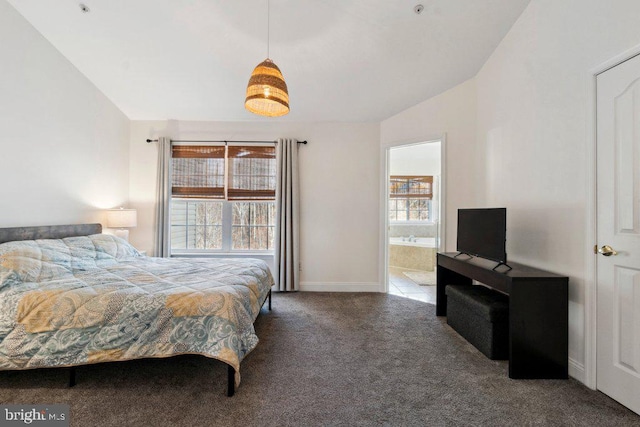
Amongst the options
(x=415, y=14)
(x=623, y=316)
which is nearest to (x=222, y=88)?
(x=415, y=14)

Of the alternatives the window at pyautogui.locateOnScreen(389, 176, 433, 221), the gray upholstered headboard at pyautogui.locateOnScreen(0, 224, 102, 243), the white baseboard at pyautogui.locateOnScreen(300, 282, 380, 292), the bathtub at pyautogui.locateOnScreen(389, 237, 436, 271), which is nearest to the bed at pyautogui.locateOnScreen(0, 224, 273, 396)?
the gray upholstered headboard at pyautogui.locateOnScreen(0, 224, 102, 243)

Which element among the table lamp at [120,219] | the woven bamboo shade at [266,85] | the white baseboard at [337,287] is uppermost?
the woven bamboo shade at [266,85]

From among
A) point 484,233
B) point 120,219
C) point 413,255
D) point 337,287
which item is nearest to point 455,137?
point 484,233

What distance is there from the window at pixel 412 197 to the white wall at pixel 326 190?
2.75m

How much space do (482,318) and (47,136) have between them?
14.9 ft

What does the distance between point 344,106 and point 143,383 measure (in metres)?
3.61

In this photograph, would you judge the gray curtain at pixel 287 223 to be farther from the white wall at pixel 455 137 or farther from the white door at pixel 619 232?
the white door at pixel 619 232

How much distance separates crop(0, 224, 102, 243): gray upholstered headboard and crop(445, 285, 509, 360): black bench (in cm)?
Answer: 411

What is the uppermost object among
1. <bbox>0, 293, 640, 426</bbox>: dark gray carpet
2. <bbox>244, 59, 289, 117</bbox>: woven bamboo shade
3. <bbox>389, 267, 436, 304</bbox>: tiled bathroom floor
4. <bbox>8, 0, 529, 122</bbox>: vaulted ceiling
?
<bbox>8, 0, 529, 122</bbox>: vaulted ceiling

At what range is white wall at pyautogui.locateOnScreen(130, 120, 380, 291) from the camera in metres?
4.15

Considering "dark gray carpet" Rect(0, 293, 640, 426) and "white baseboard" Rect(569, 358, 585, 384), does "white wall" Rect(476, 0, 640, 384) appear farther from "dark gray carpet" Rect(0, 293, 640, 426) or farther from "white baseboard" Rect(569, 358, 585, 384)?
"dark gray carpet" Rect(0, 293, 640, 426)

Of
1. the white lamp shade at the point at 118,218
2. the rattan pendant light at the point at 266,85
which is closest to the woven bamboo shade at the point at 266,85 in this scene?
the rattan pendant light at the point at 266,85

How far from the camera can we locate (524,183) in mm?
2455

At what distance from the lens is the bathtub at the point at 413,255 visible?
5.61m
